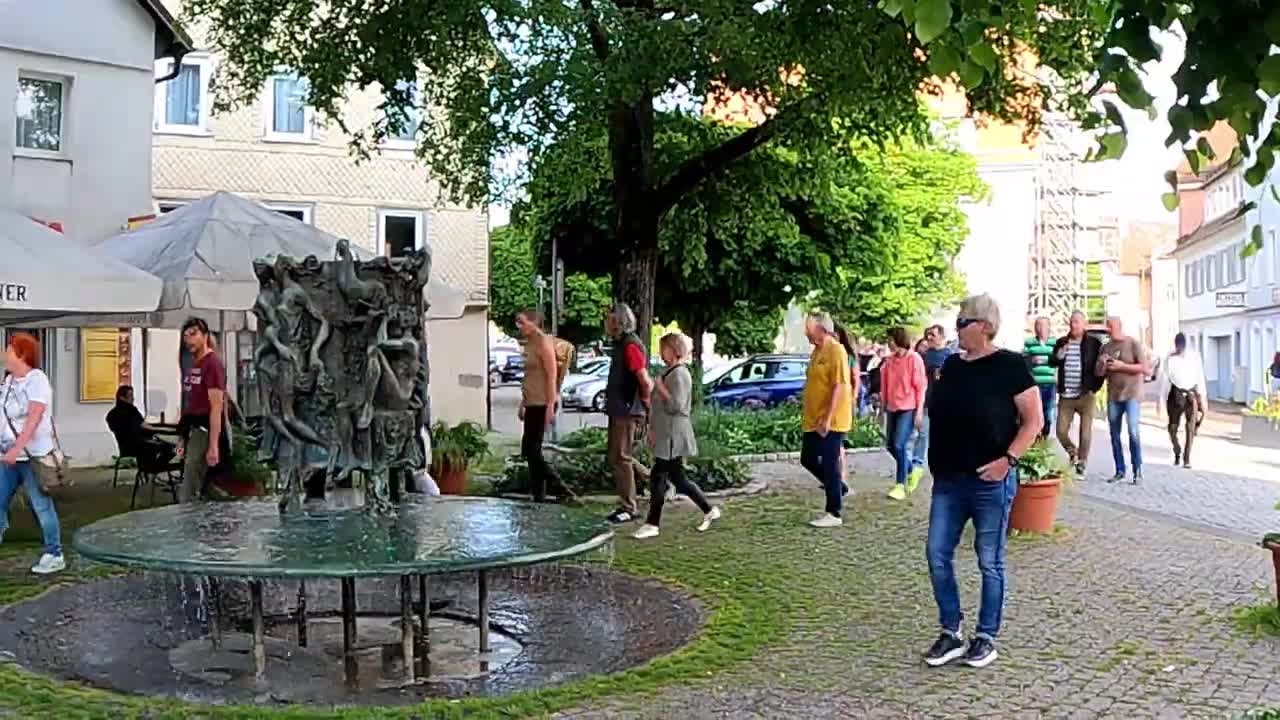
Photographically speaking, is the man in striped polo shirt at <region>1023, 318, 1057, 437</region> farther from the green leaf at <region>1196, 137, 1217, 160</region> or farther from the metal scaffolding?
the metal scaffolding

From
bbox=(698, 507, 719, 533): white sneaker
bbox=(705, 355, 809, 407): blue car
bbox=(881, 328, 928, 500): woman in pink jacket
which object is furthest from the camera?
bbox=(705, 355, 809, 407): blue car

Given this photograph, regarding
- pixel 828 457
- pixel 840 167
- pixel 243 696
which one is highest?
pixel 840 167

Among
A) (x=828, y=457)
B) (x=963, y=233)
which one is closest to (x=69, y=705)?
(x=828, y=457)

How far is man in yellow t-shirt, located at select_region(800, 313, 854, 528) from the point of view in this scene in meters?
11.1

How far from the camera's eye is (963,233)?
3850 cm

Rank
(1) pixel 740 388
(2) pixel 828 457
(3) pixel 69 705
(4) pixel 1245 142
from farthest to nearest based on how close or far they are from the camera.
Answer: (1) pixel 740 388, (2) pixel 828 457, (3) pixel 69 705, (4) pixel 1245 142

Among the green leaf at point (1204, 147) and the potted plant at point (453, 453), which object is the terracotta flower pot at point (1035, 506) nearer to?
the potted plant at point (453, 453)

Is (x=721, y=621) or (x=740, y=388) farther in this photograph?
(x=740, y=388)

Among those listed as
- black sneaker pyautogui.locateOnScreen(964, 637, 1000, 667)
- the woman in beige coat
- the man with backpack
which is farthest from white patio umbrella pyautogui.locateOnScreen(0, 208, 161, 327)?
black sneaker pyautogui.locateOnScreen(964, 637, 1000, 667)

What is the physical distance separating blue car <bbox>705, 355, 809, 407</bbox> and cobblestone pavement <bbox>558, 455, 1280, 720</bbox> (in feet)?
54.6

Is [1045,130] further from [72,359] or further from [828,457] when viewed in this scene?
[72,359]

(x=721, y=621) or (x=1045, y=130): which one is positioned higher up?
(x=1045, y=130)

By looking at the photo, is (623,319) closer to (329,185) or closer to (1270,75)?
(1270,75)

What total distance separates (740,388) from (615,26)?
59.1ft
